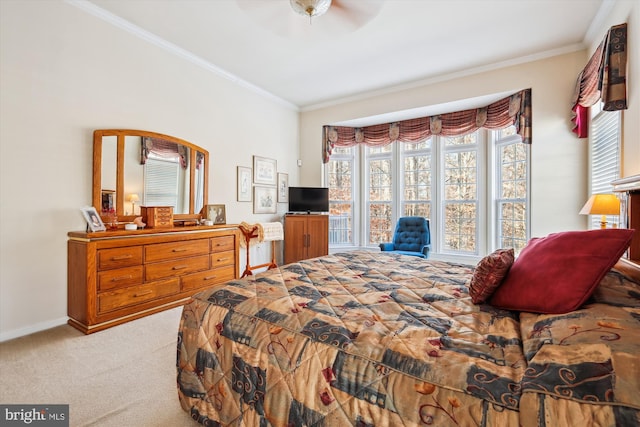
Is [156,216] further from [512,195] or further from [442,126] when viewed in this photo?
[512,195]

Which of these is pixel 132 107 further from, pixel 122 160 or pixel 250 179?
pixel 250 179

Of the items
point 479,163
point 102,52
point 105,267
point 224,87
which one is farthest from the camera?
point 479,163

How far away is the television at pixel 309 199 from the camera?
17.1 ft

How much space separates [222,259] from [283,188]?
198 cm

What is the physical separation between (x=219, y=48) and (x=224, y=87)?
73 centimetres

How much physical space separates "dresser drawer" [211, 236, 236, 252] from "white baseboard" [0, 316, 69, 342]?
1.52m

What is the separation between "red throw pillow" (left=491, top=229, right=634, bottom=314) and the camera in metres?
1.08

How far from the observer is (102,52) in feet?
9.76

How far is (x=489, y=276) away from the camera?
1.33m

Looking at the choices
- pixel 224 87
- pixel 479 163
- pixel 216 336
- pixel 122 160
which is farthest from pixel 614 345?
pixel 224 87

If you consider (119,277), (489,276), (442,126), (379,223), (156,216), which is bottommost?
(119,277)

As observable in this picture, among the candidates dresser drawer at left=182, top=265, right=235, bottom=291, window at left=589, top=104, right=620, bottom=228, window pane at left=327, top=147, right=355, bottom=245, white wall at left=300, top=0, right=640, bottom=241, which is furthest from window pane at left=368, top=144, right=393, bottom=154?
dresser drawer at left=182, top=265, right=235, bottom=291

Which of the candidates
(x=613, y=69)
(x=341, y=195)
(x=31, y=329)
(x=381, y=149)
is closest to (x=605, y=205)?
(x=613, y=69)

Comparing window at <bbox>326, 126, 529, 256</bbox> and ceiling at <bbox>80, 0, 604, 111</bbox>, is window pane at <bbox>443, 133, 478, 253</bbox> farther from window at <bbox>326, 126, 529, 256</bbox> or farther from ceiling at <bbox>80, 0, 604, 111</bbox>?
ceiling at <bbox>80, 0, 604, 111</bbox>
